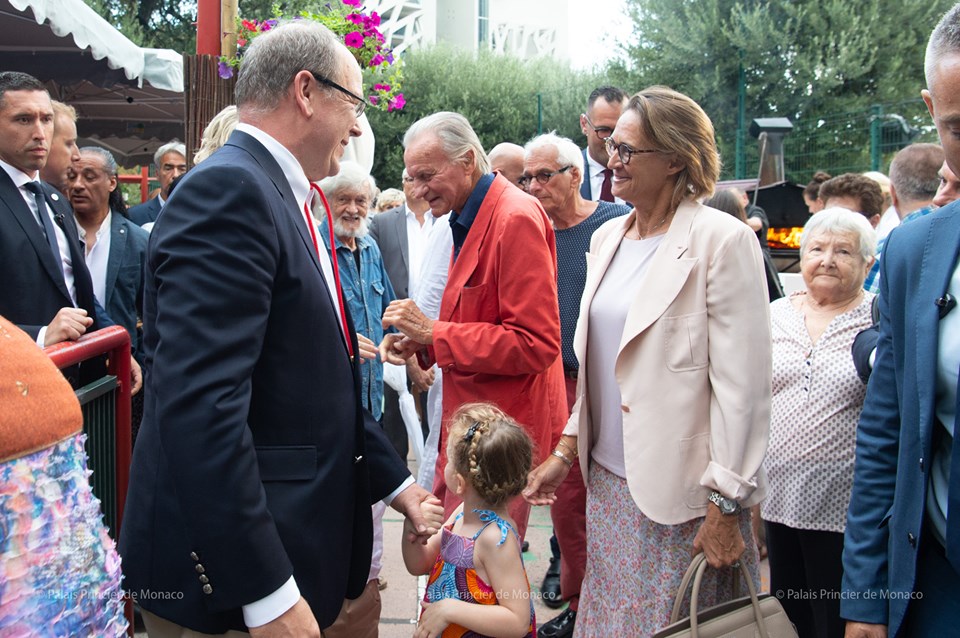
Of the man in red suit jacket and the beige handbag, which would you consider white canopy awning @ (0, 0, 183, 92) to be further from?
the beige handbag

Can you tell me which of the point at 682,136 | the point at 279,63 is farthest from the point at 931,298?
the point at 279,63

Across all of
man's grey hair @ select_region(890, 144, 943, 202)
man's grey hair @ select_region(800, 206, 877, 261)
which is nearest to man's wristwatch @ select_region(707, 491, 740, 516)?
man's grey hair @ select_region(800, 206, 877, 261)

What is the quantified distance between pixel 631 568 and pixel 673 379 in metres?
0.64

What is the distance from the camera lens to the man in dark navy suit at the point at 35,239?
3404 mm

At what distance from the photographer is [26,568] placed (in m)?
1.36

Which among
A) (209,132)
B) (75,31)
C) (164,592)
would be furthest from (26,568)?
(75,31)

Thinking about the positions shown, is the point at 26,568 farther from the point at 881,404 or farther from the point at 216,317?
the point at 881,404

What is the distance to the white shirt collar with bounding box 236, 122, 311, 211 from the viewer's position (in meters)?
1.92

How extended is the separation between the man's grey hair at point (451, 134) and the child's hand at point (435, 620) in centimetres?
168

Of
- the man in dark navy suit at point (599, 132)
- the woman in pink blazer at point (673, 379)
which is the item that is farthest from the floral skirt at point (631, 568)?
the man in dark navy suit at point (599, 132)

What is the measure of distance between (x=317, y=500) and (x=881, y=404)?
1.33 metres

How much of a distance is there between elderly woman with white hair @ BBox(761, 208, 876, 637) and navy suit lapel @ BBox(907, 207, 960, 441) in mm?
1378

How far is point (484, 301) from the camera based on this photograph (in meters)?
3.25
